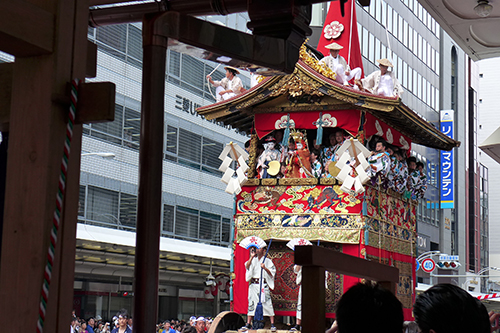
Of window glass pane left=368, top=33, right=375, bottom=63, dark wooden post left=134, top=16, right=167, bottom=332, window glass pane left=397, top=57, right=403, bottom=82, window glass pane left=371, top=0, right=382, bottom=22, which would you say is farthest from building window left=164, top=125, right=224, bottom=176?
dark wooden post left=134, top=16, right=167, bottom=332

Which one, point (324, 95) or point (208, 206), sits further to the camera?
point (208, 206)

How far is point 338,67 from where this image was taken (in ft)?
37.2

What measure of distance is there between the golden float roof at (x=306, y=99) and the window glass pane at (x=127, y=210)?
38.4 feet

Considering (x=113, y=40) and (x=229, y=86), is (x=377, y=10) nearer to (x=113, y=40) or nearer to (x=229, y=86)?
(x=113, y=40)

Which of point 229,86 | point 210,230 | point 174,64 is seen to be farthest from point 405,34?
point 229,86

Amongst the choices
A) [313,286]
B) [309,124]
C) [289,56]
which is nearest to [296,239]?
[309,124]

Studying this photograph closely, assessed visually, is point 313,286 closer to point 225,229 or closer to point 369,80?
point 369,80

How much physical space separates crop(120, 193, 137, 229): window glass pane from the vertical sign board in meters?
21.4

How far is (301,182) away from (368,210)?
3.72 feet

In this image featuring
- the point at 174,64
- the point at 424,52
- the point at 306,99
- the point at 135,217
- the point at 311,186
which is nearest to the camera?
the point at 311,186

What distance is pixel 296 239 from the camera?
412 inches

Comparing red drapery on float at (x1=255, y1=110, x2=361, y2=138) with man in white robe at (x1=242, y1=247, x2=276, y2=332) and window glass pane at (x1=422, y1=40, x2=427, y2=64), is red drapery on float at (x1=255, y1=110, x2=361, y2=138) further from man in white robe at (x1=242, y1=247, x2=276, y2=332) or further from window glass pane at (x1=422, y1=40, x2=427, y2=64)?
window glass pane at (x1=422, y1=40, x2=427, y2=64)

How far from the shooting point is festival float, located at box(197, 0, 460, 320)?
10.5 m

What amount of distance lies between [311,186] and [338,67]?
210 cm
